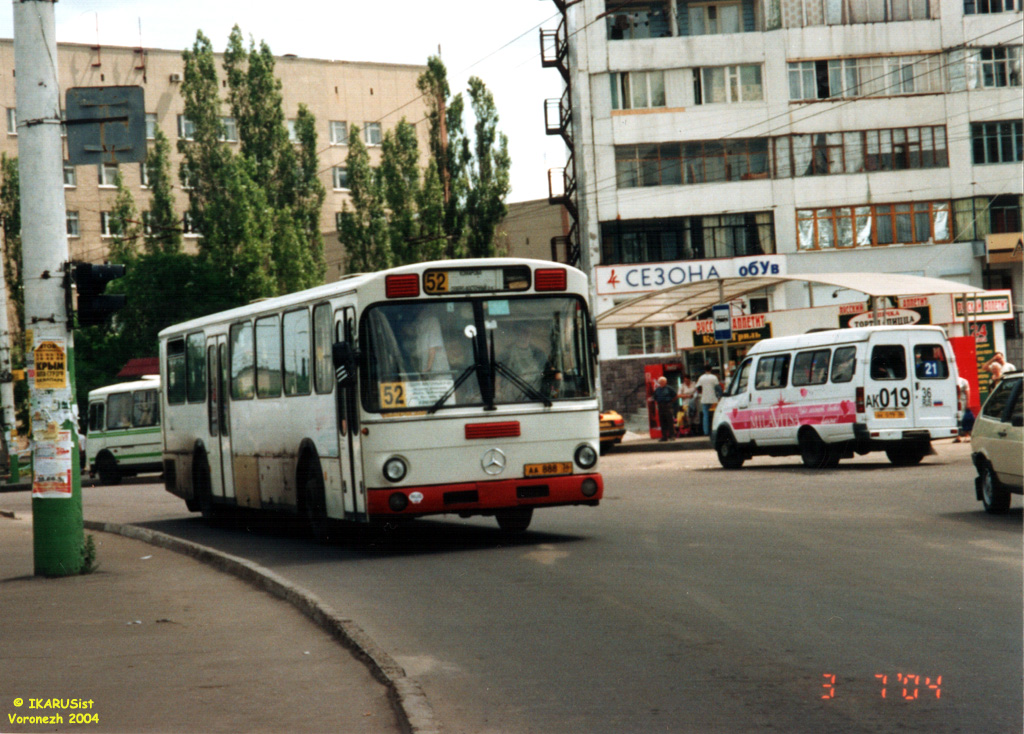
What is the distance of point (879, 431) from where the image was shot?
2233 cm

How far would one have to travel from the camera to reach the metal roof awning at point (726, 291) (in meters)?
30.5

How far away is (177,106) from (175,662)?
66635mm

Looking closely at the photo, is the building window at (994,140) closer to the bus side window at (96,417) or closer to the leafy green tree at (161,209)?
the bus side window at (96,417)

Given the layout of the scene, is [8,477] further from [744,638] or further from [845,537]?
[744,638]

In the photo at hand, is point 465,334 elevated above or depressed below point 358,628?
above

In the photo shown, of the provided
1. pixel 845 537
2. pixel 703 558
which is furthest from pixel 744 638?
pixel 845 537

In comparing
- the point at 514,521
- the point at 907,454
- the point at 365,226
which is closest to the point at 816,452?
the point at 907,454

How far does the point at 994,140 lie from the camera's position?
Answer: 48281 millimetres

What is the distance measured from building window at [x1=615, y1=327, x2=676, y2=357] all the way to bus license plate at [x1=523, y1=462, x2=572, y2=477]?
3425 cm

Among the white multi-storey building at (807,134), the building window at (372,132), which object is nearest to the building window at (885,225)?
the white multi-storey building at (807,134)

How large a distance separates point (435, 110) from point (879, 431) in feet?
123

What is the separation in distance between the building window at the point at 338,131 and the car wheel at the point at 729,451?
52895 mm

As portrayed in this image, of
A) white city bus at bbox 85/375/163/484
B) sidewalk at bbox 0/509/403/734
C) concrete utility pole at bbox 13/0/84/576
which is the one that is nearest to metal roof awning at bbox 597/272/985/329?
white city bus at bbox 85/375/163/484

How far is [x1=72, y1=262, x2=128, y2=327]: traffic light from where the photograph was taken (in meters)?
11.9
